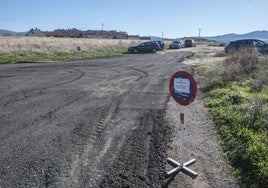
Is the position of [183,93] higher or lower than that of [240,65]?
higher

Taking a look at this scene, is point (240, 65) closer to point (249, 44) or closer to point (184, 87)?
point (184, 87)

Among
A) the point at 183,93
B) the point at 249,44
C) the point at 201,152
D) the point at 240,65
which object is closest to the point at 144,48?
the point at 249,44

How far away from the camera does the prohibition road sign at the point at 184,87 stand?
199 inches

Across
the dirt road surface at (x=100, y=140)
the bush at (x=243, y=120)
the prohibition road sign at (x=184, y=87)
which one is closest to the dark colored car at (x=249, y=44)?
the bush at (x=243, y=120)

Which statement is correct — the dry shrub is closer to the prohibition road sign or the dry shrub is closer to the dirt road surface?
the dirt road surface

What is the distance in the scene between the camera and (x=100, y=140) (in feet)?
21.0

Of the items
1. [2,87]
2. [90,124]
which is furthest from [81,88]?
[90,124]

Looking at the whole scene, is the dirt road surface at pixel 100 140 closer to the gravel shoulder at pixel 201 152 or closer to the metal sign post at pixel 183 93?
the gravel shoulder at pixel 201 152

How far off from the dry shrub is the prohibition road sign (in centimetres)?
803

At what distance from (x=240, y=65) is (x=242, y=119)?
8.20 m

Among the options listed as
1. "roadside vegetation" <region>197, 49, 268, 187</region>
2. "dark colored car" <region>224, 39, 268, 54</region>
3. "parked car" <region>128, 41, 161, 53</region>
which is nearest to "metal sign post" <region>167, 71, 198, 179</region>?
"roadside vegetation" <region>197, 49, 268, 187</region>

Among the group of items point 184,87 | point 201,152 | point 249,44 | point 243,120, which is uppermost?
point 249,44

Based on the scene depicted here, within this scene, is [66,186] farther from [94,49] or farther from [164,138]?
[94,49]

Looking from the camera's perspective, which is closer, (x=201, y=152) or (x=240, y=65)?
(x=201, y=152)
